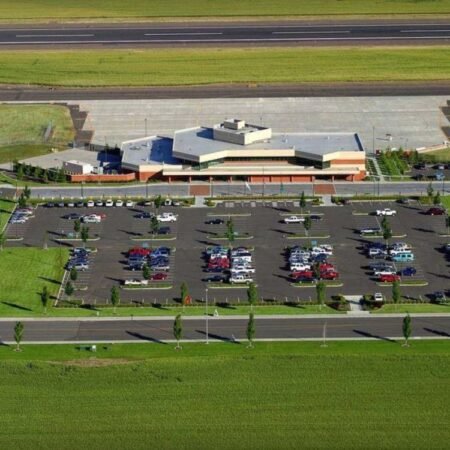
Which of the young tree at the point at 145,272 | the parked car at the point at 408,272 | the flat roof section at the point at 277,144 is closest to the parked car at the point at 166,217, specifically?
the flat roof section at the point at 277,144

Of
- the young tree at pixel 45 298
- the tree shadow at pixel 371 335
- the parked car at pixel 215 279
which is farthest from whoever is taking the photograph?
the parked car at pixel 215 279

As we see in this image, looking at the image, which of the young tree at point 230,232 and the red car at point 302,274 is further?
the young tree at point 230,232

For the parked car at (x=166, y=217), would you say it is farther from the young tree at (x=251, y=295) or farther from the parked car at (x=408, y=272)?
the parked car at (x=408, y=272)

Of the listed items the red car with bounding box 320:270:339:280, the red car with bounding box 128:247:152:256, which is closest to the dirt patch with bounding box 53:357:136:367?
the red car with bounding box 320:270:339:280

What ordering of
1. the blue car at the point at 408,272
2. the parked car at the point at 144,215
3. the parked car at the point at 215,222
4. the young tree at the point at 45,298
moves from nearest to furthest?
the young tree at the point at 45,298
the blue car at the point at 408,272
the parked car at the point at 215,222
the parked car at the point at 144,215

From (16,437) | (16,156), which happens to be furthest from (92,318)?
(16,156)

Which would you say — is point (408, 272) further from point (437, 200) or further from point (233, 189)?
point (233, 189)

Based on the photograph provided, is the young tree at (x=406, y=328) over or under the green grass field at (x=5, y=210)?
under
